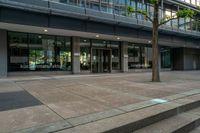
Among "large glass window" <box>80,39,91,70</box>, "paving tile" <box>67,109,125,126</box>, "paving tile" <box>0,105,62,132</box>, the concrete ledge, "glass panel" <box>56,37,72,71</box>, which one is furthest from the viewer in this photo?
"large glass window" <box>80,39,91,70</box>

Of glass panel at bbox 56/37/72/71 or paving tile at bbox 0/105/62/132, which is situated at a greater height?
glass panel at bbox 56/37/72/71

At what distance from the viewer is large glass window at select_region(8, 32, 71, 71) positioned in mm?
15094

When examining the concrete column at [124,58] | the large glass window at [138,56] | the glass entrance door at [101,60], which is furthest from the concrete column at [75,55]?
the large glass window at [138,56]

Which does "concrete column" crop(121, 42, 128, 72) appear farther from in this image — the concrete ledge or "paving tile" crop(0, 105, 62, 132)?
"paving tile" crop(0, 105, 62, 132)

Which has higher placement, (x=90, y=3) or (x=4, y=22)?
(x=90, y=3)

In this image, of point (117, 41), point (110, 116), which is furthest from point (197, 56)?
point (110, 116)

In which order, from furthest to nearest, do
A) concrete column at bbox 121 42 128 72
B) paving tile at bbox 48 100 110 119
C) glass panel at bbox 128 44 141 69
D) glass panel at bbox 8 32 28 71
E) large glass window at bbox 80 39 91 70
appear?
1. glass panel at bbox 128 44 141 69
2. concrete column at bbox 121 42 128 72
3. large glass window at bbox 80 39 91 70
4. glass panel at bbox 8 32 28 71
5. paving tile at bbox 48 100 110 119

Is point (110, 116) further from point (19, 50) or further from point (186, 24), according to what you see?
point (186, 24)

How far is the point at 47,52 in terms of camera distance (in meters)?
16.6

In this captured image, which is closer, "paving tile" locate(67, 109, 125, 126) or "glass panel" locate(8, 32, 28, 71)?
"paving tile" locate(67, 109, 125, 126)

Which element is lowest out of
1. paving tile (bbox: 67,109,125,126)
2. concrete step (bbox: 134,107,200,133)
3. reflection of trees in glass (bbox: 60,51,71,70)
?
concrete step (bbox: 134,107,200,133)

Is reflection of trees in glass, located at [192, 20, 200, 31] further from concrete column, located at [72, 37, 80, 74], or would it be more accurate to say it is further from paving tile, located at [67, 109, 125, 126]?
paving tile, located at [67, 109, 125, 126]

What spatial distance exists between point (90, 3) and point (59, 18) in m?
3.68

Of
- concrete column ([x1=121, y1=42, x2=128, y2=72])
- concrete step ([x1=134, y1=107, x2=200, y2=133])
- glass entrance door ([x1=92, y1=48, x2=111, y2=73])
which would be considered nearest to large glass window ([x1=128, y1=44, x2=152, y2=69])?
concrete column ([x1=121, y1=42, x2=128, y2=72])
